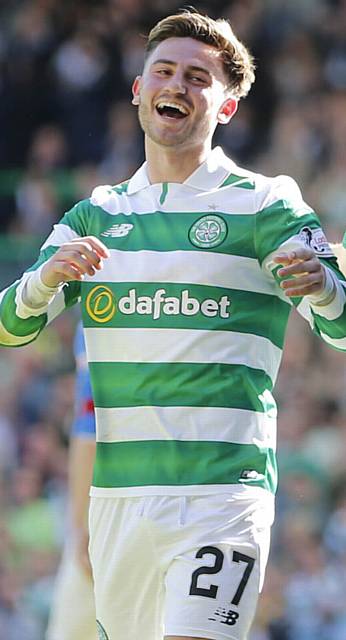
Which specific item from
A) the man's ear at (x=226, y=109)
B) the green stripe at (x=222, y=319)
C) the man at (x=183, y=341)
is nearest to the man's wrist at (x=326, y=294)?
the man at (x=183, y=341)

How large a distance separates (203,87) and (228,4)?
7.40 metres

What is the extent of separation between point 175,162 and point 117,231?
296 millimetres

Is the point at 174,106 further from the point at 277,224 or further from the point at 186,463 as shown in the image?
the point at 186,463

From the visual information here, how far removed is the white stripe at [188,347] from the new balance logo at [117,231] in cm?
30

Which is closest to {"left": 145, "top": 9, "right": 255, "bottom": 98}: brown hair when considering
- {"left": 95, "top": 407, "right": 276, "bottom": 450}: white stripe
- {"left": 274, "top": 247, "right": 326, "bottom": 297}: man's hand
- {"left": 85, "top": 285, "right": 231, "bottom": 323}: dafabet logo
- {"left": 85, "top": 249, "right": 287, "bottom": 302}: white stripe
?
{"left": 85, "top": 249, "right": 287, "bottom": 302}: white stripe

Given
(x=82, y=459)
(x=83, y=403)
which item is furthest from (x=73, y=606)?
(x=83, y=403)

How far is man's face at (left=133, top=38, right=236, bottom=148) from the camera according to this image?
4.99 meters

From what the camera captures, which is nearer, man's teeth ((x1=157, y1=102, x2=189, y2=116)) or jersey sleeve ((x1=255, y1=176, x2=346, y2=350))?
jersey sleeve ((x1=255, y1=176, x2=346, y2=350))

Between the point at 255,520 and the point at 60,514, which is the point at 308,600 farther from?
the point at 255,520

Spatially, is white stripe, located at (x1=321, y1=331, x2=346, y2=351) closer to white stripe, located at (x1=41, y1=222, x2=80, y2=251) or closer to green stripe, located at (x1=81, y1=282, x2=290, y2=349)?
green stripe, located at (x1=81, y1=282, x2=290, y2=349)

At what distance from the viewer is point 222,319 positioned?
479 centimetres

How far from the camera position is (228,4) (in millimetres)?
12242

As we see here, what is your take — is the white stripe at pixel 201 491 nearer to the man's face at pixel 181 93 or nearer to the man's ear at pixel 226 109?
the man's face at pixel 181 93

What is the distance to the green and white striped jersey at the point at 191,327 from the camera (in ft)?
15.5
